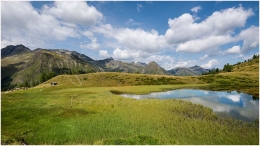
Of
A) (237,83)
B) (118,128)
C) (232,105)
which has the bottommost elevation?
(232,105)

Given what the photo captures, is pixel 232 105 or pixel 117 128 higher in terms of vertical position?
pixel 117 128

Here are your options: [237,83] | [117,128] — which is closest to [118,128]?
[117,128]

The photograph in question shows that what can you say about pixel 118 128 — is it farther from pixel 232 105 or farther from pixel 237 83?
pixel 237 83

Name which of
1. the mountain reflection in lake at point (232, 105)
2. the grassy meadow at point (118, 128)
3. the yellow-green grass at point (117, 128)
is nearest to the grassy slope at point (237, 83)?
the mountain reflection in lake at point (232, 105)

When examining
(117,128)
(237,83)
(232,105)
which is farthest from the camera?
(237,83)

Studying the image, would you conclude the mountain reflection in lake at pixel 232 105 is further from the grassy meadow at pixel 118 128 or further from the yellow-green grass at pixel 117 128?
→ the yellow-green grass at pixel 117 128

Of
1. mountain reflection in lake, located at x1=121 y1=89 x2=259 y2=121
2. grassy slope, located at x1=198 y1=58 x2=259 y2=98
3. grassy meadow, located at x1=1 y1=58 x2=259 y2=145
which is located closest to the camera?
grassy meadow, located at x1=1 y1=58 x2=259 y2=145

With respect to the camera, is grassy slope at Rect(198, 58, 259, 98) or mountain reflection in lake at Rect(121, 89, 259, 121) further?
grassy slope at Rect(198, 58, 259, 98)

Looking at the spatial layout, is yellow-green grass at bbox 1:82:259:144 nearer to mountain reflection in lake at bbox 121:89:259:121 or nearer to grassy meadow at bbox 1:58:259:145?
grassy meadow at bbox 1:58:259:145

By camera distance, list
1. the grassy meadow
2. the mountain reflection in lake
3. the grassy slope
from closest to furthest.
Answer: the grassy meadow → the mountain reflection in lake → the grassy slope

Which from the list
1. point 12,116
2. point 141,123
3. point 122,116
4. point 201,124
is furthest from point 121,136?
point 12,116

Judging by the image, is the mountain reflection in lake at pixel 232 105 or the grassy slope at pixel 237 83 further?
the grassy slope at pixel 237 83

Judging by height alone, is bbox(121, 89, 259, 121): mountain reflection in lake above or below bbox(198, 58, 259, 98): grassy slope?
below

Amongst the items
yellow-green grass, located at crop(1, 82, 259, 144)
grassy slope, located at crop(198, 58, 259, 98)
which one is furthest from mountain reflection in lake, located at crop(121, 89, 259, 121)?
grassy slope, located at crop(198, 58, 259, 98)
